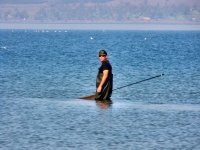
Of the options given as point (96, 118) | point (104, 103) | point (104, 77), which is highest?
point (104, 77)

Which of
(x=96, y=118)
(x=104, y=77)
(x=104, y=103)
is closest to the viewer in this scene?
(x=96, y=118)

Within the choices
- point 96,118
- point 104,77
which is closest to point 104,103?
point 104,77

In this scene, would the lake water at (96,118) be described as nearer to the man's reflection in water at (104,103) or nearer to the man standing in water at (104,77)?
the man's reflection in water at (104,103)

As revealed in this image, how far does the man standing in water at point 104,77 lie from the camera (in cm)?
2416

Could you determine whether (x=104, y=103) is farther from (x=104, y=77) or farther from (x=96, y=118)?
(x=96, y=118)

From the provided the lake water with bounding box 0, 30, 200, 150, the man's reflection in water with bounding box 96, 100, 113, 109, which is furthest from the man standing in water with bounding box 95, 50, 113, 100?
the lake water with bounding box 0, 30, 200, 150

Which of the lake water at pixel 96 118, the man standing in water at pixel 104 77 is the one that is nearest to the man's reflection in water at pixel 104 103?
the lake water at pixel 96 118

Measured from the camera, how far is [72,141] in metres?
17.5

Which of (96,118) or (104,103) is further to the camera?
(104,103)

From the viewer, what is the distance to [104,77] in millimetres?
24203

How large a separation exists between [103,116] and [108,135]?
3.28 meters

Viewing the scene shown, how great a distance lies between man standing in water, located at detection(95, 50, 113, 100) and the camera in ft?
79.3

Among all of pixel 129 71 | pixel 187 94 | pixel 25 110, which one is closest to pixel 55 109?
pixel 25 110

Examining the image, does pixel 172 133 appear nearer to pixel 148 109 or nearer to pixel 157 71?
pixel 148 109
